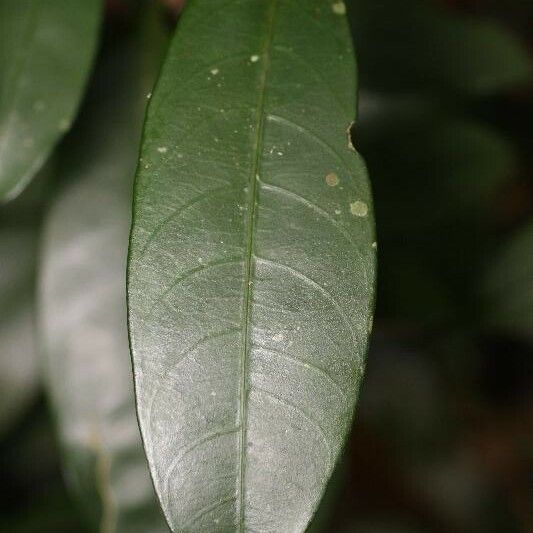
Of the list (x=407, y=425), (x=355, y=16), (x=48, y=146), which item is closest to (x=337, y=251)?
(x=48, y=146)

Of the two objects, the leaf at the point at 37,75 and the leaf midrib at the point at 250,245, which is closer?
the leaf midrib at the point at 250,245

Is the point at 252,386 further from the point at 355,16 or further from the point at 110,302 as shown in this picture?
the point at 355,16

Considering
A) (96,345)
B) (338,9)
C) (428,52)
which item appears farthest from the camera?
(428,52)

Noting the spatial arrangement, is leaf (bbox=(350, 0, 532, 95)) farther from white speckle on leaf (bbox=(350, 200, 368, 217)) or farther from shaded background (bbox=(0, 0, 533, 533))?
white speckle on leaf (bbox=(350, 200, 368, 217))

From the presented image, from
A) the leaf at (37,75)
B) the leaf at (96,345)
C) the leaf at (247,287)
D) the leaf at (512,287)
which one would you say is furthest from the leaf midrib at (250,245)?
the leaf at (512,287)

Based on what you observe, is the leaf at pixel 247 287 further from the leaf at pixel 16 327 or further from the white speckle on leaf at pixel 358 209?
the leaf at pixel 16 327

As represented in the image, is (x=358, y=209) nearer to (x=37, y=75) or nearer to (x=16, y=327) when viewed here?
(x=37, y=75)

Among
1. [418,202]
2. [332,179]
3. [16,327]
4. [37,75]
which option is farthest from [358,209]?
[16,327]

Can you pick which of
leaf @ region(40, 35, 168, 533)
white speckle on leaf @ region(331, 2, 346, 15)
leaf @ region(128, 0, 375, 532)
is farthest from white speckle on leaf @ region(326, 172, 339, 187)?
leaf @ region(40, 35, 168, 533)
